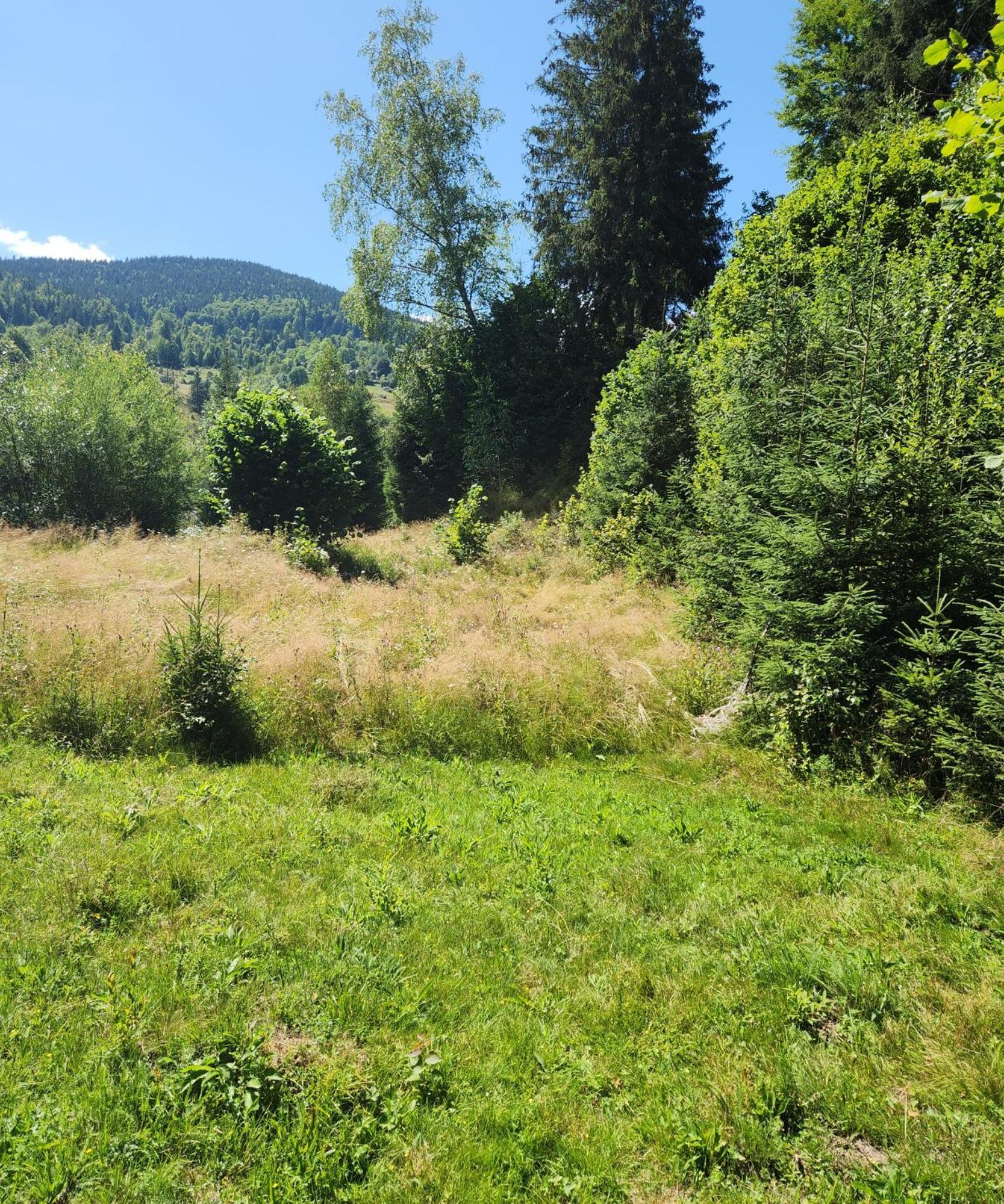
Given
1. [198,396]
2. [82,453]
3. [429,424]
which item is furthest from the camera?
[198,396]

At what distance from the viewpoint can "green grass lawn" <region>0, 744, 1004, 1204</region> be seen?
2.42 meters

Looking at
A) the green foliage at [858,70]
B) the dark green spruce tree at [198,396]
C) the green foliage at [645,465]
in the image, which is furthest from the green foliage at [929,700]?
the dark green spruce tree at [198,396]

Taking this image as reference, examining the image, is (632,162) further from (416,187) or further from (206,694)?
(206,694)

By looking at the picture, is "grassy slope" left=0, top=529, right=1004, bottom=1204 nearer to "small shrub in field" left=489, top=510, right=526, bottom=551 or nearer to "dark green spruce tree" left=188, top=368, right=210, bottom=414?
"small shrub in field" left=489, top=510, right=526, bottom=551

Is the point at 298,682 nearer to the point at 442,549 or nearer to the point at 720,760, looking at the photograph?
the point at 720,760

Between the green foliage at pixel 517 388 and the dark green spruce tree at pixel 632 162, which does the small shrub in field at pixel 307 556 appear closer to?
the green foliage at pixel 517 388

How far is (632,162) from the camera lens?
20109 mm

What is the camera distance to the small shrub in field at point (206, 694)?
21.9 ft

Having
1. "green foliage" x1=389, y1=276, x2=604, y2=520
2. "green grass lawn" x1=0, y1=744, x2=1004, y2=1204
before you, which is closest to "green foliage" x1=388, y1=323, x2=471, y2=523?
"green foliage" x1=389, y1=276, x2=604, y2=520

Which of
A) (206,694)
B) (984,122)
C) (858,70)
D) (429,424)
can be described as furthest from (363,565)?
(858,70)

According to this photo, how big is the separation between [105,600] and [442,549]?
9.40m

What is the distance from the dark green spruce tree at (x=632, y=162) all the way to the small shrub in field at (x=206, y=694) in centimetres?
1770

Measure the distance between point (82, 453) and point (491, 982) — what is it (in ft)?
83.6

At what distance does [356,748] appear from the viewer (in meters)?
6.80
